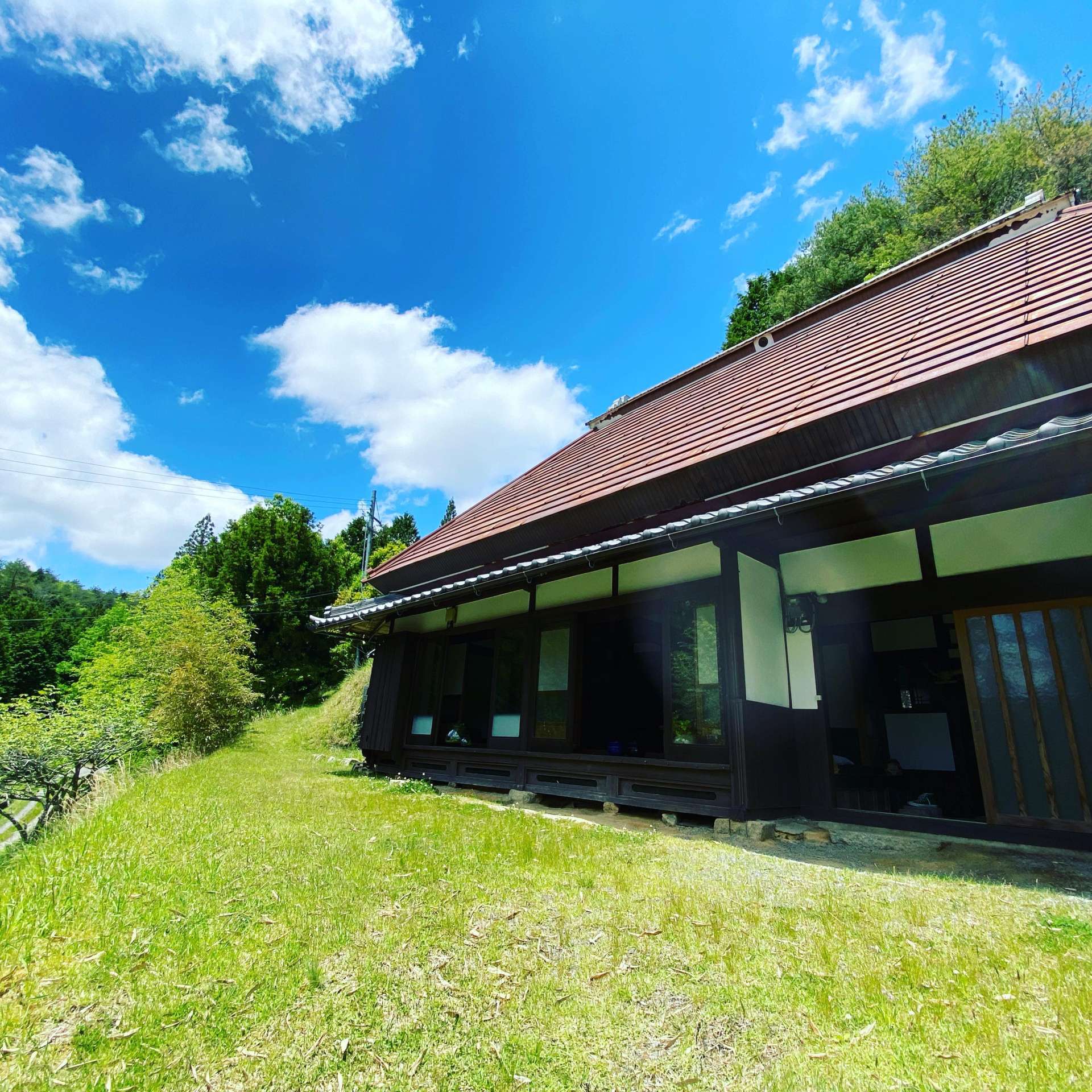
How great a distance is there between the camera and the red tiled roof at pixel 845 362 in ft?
14.7

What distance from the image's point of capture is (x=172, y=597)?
22938 millimetres

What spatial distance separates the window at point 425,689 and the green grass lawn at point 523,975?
180 inches

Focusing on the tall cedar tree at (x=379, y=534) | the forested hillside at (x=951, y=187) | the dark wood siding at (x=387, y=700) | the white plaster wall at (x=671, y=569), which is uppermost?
the forested hillside at (x=951, y=187)

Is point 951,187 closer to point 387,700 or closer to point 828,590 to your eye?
point 828,590

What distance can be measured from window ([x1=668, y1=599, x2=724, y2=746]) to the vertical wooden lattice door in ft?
5.93

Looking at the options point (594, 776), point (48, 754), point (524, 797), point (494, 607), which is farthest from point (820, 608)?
point (48, 754)

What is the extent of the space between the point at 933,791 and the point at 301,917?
7.21 m

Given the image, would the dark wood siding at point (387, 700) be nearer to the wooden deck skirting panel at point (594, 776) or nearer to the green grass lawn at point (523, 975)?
the wooden deck skirting panel at point (594, 776)

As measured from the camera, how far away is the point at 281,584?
2623cm

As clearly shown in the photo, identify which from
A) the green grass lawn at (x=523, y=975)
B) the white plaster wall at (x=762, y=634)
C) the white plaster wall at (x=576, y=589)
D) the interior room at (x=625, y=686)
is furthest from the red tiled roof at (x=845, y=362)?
the green grass lawn at (x=523, y=975)

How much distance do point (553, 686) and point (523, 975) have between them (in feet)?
14.2

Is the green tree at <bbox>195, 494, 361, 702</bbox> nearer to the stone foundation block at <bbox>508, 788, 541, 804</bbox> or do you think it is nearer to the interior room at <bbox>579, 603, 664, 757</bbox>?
the interior room at <bbox>579, 603, 664, 757</bbox>

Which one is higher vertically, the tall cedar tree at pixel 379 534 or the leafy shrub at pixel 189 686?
the tall cedar tree at pixel 379 534

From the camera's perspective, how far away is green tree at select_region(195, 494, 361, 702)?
24906mm
